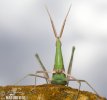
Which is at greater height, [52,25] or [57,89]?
[52,25]

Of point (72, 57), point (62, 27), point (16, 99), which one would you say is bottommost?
point (16, 99)

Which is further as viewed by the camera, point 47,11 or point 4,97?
point 47,11

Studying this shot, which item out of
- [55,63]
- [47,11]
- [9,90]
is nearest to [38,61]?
[55,63]

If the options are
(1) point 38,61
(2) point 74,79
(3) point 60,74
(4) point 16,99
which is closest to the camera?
(4) point 16,99

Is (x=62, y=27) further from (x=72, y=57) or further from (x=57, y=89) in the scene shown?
(x=57, y=89)

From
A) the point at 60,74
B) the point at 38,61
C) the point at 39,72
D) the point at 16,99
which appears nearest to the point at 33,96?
the point at 16,99

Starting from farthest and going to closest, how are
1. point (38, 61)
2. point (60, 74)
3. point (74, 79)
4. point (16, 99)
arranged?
point (38, 61)
point (60, 74)
point (74, 79)
point (16, 99)
